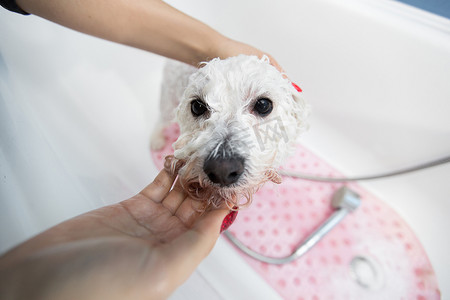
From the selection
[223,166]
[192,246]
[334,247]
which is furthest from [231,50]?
[334,247]

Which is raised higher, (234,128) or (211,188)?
(234,128)

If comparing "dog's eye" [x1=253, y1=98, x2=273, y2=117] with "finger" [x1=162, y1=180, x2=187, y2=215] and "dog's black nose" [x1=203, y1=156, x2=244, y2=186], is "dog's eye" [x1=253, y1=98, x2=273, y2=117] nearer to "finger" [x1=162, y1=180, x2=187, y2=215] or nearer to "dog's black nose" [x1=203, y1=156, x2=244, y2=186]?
"dog's black nose" [x1=203, y1=156, x2=244, y2=186]

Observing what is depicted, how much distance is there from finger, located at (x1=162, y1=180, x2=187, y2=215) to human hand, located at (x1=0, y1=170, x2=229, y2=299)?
0.18 feet

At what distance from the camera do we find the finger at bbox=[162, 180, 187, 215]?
74cm

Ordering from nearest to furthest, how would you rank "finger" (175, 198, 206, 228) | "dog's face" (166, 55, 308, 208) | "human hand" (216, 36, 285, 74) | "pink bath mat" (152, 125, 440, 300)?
"dog's face" (166, 55, 308, 208) < "finger" (175, 198, 206, 228) < "human hand" (216, 36, 285, 74) < "pink bath mat" (152, 125, 440, 300)

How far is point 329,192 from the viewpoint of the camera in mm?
1389

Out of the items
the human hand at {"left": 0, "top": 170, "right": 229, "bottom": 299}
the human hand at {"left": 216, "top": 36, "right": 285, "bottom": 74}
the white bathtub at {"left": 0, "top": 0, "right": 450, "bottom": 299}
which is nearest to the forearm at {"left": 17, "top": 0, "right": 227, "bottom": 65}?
the human hand at {"left": 216, "top": 36, "right": 285, "bottom": 74}

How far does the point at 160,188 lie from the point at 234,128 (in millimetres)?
314

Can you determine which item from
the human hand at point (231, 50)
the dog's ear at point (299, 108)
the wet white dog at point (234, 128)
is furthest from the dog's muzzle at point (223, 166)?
the human hand at point (231, 50)

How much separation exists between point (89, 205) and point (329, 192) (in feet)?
3.93

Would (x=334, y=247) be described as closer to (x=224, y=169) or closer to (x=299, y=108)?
(x=299, y=108)

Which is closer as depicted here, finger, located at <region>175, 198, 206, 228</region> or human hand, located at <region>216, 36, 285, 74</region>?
finger, located at <region>175, 198, 206, 228</region>

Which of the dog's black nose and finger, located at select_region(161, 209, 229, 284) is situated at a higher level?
the dog's black nose

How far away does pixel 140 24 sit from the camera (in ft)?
2.95
